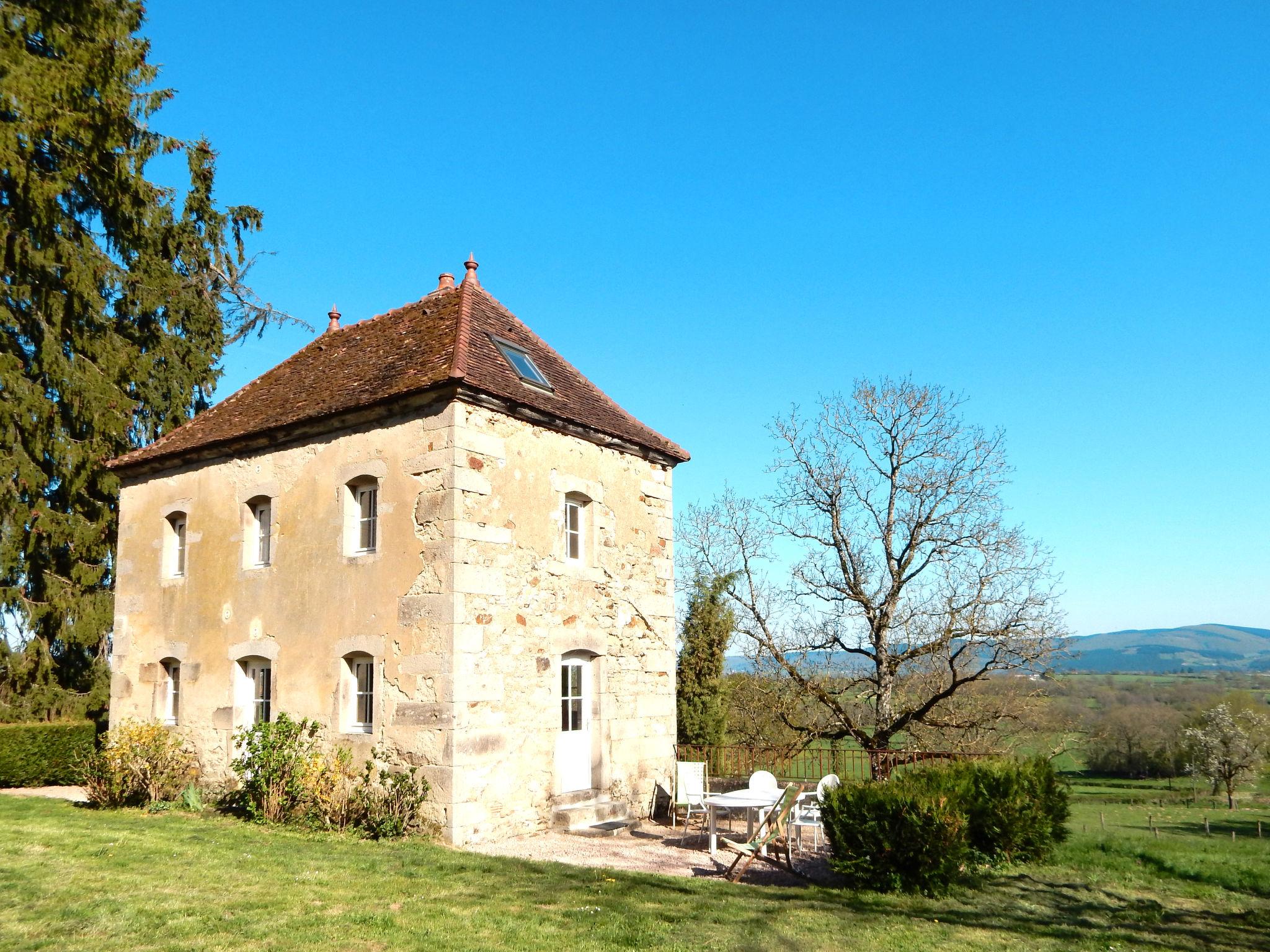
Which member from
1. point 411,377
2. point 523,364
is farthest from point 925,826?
point 523,364

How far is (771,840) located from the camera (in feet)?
31.4

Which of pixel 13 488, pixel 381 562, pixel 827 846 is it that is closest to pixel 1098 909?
pixel 827 846

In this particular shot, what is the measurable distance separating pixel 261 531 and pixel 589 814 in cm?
611

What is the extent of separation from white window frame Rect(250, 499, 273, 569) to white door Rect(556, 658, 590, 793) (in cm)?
457

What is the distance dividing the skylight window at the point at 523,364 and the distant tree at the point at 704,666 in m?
9.86

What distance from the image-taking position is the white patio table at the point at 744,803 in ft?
32.6

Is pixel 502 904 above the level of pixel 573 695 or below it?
below

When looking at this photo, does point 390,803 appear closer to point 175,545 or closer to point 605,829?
point 605,829

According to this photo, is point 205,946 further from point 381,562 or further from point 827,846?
point 827,846

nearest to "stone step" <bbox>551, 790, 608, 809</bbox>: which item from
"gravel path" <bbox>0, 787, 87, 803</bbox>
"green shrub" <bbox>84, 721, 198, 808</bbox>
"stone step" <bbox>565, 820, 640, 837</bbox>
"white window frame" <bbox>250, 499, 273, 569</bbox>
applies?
"stone step" <bbox>565, 820, 640, 837</bbox>

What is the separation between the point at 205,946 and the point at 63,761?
40.6 feet

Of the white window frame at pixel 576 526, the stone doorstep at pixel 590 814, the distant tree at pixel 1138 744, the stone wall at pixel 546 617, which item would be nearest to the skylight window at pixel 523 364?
the stone wall at pixel 546 617

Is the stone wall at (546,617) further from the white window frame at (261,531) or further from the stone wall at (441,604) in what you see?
the white window frame at (261,531)

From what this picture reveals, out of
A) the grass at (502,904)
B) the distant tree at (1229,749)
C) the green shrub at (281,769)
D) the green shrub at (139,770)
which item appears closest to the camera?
the grass at (502,904)
